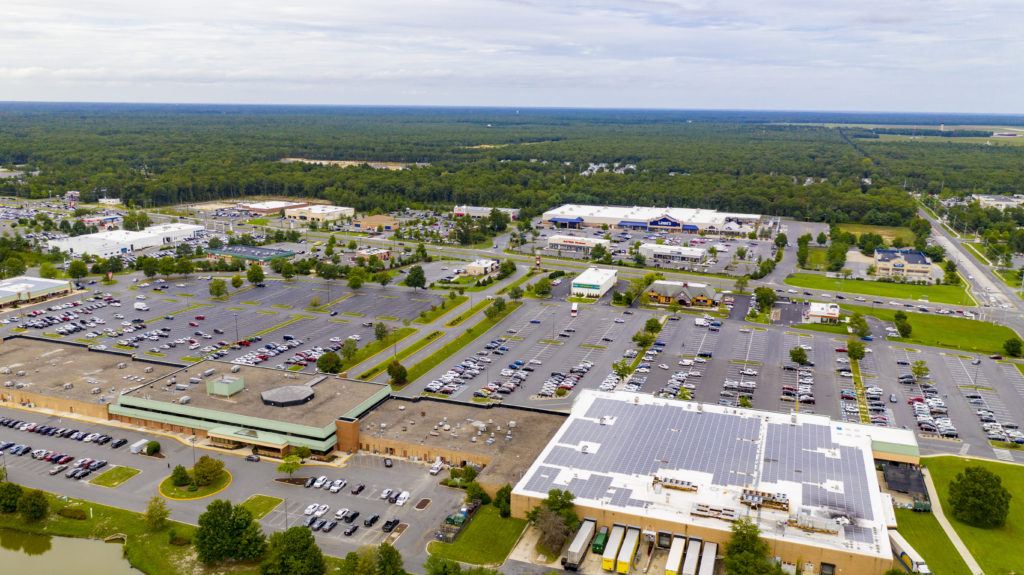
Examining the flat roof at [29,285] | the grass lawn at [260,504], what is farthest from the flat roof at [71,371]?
the flat roof at [29,285]

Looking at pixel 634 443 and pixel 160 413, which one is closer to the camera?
pixel 634 443

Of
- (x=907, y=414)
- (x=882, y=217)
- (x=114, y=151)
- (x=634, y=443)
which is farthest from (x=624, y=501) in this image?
(x=114, y=151)

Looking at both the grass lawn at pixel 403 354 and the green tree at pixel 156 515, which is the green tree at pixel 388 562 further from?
the grass lawn at pixel 403 354

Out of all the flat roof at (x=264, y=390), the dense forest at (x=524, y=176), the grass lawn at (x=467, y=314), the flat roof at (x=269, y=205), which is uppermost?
the dense forest at (x=524, y=176)

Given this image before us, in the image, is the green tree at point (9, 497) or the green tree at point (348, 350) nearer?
the green tree at point (9, 497)

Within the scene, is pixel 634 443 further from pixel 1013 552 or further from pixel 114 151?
pixel 114 151

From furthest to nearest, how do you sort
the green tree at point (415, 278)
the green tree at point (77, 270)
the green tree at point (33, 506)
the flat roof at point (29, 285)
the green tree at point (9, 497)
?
the green tree at point (77, 270) < the green tree at point (415, 278) < the flat roof at point (29, 285) < the green tree at point (9, 497) < the green tree at point (33, 506)

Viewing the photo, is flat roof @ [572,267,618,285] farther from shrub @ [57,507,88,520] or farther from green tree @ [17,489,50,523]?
green tree @ [17,489,50,523]
